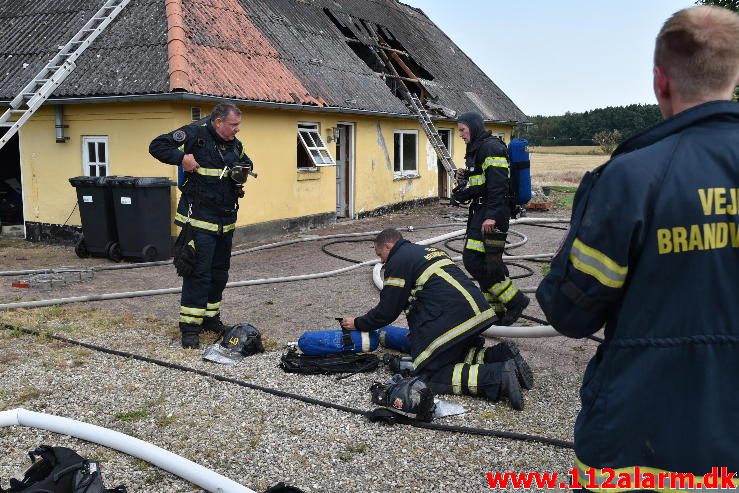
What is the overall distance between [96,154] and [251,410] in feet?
26.8

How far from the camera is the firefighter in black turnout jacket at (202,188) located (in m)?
5.77

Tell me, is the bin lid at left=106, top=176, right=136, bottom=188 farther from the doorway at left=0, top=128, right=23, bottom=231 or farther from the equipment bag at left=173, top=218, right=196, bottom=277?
the equipment bag at left=173, top=218, right=196, bottom=277

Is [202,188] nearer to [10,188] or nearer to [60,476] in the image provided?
[60,476]

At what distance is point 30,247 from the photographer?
1146cm

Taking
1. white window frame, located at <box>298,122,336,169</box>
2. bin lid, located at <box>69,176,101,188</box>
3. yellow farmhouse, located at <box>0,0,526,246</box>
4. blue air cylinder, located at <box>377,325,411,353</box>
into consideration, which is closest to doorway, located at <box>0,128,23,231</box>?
yellow farmhouse, located at <box>0,0,526,246</box>

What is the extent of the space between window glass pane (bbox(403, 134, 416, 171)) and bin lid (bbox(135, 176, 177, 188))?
8962 millimetres

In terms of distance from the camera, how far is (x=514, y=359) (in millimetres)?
4859

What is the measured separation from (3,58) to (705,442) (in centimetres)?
1341

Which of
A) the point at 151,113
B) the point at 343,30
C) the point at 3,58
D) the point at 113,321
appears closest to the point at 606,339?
the point at 113,321

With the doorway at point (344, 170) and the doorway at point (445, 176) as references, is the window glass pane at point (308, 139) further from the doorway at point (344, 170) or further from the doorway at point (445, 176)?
the doorway at point (445, 176)

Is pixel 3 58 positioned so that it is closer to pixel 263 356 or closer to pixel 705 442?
pixel 263 356

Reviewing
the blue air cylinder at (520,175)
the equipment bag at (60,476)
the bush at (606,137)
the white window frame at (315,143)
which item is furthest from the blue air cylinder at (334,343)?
the bush at (606,137)

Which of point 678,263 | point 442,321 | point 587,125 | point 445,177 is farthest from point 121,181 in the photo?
point 587,125

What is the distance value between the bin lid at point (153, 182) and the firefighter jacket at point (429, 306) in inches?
231
